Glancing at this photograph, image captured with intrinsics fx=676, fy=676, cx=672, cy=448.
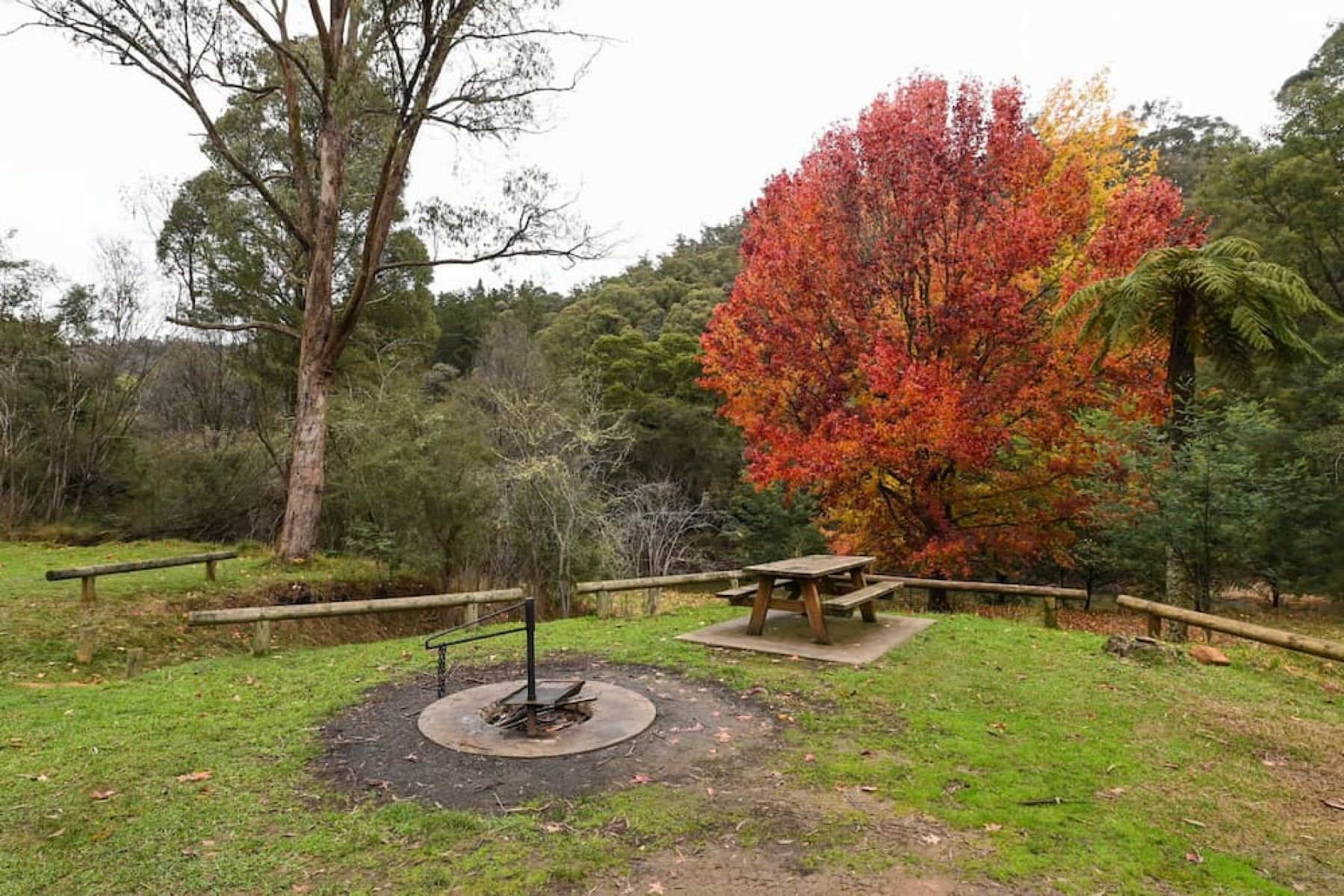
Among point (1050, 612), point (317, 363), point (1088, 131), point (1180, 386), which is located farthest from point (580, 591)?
point (1088, 131)

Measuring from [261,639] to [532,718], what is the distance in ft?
12.3

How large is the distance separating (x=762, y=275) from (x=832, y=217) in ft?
4.50

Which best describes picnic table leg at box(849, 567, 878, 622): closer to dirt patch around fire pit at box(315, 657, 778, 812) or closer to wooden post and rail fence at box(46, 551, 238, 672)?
dirt patch around fire pit at box(315, 657, 778, 812)

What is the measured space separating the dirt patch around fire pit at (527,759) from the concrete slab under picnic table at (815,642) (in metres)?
1.37

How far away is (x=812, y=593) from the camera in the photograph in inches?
261

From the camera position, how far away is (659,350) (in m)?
23.3

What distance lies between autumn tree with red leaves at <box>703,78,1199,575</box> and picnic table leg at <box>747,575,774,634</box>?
2.97 metres

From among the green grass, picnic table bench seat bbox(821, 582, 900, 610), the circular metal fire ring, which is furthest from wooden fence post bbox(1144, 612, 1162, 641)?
the green grass

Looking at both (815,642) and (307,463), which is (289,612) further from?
(307,463)

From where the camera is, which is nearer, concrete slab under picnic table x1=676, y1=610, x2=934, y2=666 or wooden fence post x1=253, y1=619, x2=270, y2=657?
concrete slab under picnic table x1=676, y1=610, x2=934, y2=666

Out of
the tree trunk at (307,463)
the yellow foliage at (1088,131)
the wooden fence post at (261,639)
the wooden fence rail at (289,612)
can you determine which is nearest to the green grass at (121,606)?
the tree trunk at (307,463)

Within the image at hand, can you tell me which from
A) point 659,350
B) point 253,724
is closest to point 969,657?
point 253,724

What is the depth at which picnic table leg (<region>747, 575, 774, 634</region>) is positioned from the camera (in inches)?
273

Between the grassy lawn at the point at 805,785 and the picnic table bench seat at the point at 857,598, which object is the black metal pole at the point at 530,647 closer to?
the grassy lawn at the point at 805,785
